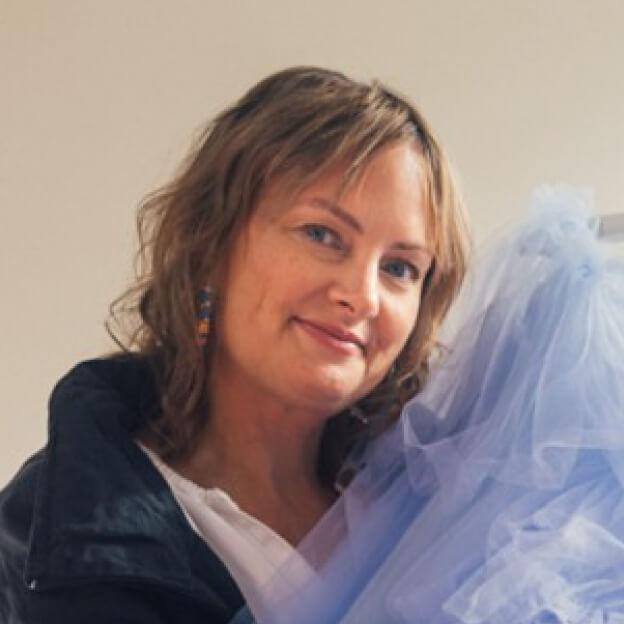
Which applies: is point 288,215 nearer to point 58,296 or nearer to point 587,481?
point 587,481

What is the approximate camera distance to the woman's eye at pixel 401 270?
71cm

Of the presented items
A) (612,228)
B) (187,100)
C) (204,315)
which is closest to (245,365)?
(204,315)

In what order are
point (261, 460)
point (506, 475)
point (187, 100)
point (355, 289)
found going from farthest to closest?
point (187, 100) < point (261, 460) < point (355, 289) < point (506, 475)

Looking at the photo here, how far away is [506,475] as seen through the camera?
557 mm

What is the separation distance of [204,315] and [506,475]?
29 centimetres

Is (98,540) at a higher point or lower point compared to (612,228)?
lower

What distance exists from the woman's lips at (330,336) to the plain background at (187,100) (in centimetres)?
57

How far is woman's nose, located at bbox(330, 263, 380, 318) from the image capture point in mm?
665

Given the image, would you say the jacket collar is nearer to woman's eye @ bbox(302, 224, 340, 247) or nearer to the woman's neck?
the woman's neck

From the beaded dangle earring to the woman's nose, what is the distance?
0.41 ft

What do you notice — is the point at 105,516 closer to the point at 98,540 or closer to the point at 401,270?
the point at 98,540

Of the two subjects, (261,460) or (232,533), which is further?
(261,460)

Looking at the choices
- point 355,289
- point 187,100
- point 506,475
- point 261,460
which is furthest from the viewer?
point 187,100

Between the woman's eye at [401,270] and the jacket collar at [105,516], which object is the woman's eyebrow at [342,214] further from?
the jacket collar at [105,516]
